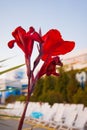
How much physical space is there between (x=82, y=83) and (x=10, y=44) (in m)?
20.7

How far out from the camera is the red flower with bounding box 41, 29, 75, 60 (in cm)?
79

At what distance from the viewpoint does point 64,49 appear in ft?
2.59

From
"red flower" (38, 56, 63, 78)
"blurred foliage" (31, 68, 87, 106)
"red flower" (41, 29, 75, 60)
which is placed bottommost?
"blurred foliage" (31, 68, 87, 106)

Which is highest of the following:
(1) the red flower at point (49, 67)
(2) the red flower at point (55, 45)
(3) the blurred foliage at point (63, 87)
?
(2) the red flower at point (55, 45)

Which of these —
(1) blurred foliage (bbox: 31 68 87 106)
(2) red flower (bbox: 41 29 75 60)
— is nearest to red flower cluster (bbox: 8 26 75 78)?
(2) red flower (bbox: 41 29 75 60)

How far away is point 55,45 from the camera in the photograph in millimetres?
786

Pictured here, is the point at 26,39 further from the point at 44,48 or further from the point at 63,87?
the point at 63,87

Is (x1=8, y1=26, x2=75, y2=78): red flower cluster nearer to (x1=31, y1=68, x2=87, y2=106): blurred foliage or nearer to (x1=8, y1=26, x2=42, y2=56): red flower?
(x1=8, y1=26, x2=42, y2=56): red flower

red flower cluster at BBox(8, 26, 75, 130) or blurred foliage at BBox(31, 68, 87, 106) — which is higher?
red flower cluster at BBox(8, 26, 75, 130)

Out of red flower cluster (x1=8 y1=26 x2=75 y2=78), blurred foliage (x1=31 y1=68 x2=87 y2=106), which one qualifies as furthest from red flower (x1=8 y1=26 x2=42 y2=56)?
blurred foliage (x1=31 y1=68 x2=87 y2=106)

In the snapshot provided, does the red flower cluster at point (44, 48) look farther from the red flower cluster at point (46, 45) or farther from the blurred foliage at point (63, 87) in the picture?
the blurred foliage at point (63, 87)

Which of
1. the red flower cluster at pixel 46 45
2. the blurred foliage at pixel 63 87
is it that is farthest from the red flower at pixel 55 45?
the blurred foliage at pixel 63 87

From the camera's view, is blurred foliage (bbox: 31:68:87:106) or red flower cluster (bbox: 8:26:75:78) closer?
red flower cluster (bbox: 8:26:75:78)

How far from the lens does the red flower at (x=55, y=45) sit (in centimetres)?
79
